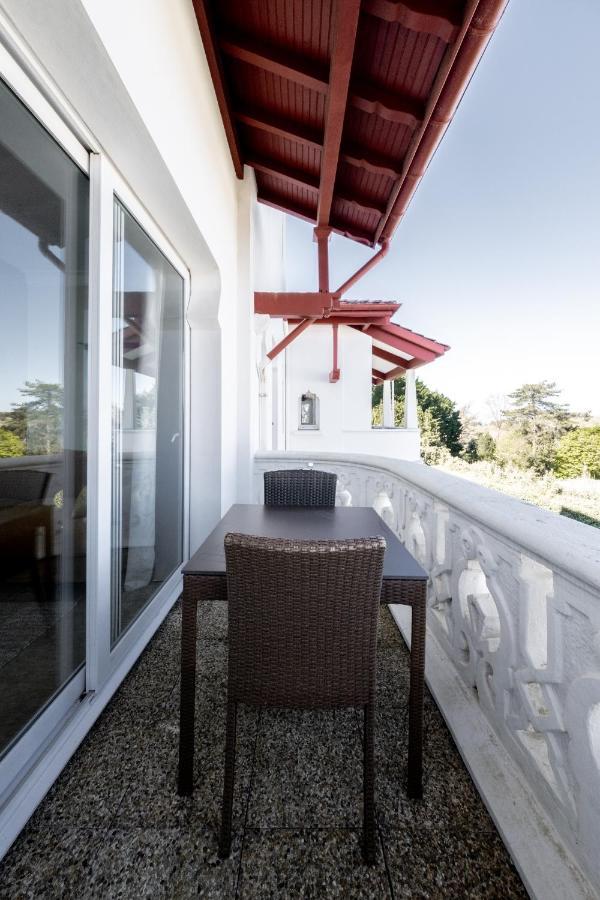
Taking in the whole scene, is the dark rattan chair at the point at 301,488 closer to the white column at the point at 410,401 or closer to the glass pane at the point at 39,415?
the glass pane at the point at 39,415

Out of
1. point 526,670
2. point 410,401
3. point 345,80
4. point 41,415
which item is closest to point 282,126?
point 345,80

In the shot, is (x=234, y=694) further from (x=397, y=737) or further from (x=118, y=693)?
(x=118, y=693)

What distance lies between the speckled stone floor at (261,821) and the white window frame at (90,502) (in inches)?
3.1

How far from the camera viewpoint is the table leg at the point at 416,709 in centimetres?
125

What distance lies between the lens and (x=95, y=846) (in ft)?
3.69

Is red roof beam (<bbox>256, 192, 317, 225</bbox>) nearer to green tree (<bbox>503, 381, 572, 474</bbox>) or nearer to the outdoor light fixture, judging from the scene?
the outdoor light fixture

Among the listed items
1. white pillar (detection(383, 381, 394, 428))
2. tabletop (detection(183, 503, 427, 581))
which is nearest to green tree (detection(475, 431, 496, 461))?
white pillar (detection(383, 381, 394, 428))

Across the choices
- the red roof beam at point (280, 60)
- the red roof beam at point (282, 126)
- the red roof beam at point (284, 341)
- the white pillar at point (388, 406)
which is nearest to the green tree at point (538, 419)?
the white pillar at point (388, 406)

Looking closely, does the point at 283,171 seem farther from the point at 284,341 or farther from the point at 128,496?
the point at 128,496

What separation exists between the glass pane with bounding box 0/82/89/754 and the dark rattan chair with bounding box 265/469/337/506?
3.44 feet

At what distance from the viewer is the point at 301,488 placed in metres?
2.43

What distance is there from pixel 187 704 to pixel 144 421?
4.78ft

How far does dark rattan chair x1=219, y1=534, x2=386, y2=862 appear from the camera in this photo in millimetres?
1044

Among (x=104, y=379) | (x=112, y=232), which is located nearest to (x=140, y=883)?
(x=104, y=379)
